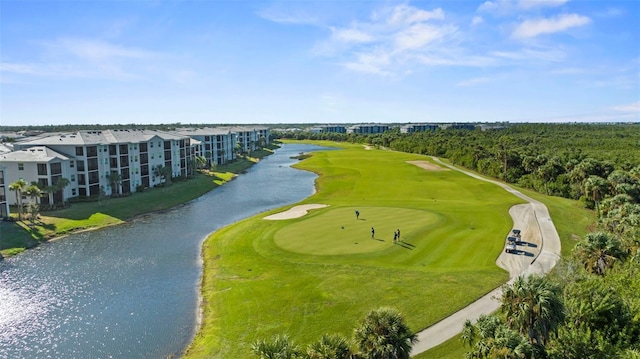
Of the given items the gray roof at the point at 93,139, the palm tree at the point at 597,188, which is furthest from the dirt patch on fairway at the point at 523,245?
the gray roof at the point at 93,139

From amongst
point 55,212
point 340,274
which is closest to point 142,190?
point 55,212

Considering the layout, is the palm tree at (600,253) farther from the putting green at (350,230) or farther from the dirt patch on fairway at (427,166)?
the dirt patch on fairway at (427,166)

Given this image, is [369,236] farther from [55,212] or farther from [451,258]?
[55,212]

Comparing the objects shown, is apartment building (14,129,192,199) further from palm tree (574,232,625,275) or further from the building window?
palm tree (574,232,625,275)

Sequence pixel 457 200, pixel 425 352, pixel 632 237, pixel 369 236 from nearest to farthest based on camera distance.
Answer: pixel 425 352
pixel 632 237
pixel 369 236
pixel 457 200

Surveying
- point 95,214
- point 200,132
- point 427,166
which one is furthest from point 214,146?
point 95,214

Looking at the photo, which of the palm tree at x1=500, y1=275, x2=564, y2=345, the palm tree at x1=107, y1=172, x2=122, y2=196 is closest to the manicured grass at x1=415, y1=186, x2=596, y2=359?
the palm tree at x1=500, y1=275, x2=564, y2=345
